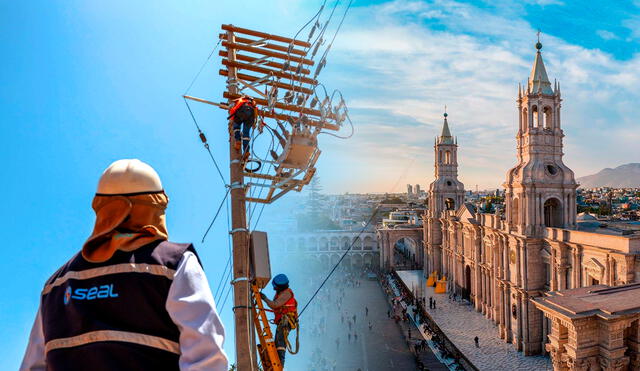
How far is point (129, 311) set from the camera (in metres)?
1.65

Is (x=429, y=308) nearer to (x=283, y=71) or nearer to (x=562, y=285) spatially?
(x=562, y=285)

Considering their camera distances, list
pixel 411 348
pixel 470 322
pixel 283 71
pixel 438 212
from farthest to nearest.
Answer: pixel 438 212 → pixel 470 322 → pixel 411 348 → pixel 283 71

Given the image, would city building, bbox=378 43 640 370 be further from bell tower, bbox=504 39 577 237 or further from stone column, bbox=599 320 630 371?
stone column, bbox=599 320 630 371

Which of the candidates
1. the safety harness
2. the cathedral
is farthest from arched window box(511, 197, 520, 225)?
the safety harness

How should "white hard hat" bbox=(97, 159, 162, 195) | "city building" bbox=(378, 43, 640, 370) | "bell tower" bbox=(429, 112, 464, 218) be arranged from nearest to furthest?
"white hard hat" bbox=(97, 159, 162, 195) → "city building" bbox=(378, 43, 640, 370) → "bell tower" bbox=(429, 112, 464, 218)

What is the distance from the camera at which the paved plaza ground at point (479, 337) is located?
1872 centimetres

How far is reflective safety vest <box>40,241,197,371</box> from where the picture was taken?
161 centimetres

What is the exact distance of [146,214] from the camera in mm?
1907

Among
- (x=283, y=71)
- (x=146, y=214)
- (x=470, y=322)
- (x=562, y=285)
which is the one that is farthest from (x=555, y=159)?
(x=146, y=214)

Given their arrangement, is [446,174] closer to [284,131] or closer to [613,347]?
[613,347]

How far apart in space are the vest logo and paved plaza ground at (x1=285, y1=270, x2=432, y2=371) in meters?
19.6

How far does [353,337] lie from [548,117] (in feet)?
57.7

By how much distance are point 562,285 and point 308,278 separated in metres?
24.4

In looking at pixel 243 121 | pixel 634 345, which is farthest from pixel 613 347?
pixel 243 121
